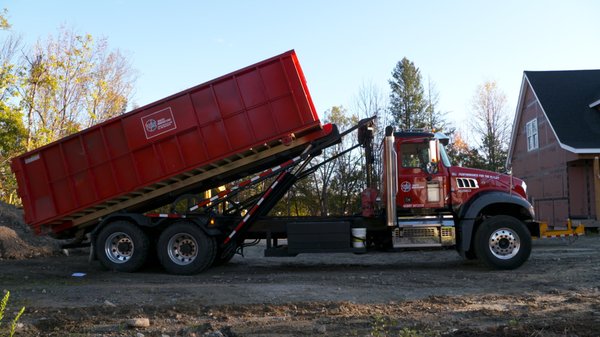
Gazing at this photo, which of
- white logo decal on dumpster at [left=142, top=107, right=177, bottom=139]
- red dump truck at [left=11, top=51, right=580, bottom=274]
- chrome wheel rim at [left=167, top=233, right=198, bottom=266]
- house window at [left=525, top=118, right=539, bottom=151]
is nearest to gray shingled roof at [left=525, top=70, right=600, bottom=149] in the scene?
house window at [left=525, top=118, right=539, bottom=151]

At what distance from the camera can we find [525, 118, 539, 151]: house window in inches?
975

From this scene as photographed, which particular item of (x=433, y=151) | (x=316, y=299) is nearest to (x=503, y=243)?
(x=433, y=151)

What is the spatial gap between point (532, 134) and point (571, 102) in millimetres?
2884

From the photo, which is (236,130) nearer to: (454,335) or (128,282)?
(128,282)

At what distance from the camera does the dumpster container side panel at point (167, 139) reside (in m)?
9.45

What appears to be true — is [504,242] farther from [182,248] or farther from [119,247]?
[119,247]

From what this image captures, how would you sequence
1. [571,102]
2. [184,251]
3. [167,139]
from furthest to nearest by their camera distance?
[571,102]
[184,251]
[167,139]

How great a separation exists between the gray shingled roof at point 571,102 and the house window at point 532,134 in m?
1.77

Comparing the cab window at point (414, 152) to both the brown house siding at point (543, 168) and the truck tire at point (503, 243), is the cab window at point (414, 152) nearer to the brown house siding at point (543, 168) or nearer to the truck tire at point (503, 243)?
the truck tire at point (503, 243)

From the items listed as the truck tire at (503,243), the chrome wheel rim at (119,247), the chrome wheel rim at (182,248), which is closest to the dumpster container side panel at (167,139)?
the chrome wheel rim at (119,247)

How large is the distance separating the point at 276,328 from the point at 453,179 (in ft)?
19.3

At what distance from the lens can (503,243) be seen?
967 centimetres

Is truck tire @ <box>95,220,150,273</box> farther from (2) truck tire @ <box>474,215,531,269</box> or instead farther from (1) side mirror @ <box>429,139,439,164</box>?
(2) truck tire @ <box>474,215,531,269</box>

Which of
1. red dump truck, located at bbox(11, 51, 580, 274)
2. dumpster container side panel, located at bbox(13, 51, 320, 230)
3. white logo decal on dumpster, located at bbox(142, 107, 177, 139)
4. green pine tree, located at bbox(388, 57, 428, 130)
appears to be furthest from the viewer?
green pine tree, located at bbox(388, 57, 428, 130)
